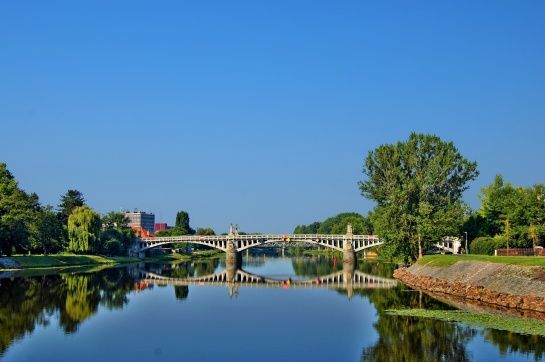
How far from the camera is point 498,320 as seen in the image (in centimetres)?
3866

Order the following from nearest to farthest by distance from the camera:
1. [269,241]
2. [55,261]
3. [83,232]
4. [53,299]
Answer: [53,299] < [55,261] < [83,232] < [269,241]

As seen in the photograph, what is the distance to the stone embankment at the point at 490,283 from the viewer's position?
44597mm

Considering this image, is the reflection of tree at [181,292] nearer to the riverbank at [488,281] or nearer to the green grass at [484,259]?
the riverbank at [488,281]

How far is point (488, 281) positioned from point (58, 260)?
7606 cm

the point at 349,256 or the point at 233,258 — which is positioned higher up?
the point at 349,256

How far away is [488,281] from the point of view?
53.4 m

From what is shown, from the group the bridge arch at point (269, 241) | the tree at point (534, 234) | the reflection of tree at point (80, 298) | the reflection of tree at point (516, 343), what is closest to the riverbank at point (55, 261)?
the bridge arch at point (269, 241)

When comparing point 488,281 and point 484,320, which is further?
point 488,281

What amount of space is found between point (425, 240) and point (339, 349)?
58.3 meters

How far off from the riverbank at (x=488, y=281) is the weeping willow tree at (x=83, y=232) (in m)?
64.5

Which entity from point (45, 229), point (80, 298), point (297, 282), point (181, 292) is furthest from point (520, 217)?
point (45, 229)

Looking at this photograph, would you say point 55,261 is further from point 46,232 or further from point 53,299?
point 53,299

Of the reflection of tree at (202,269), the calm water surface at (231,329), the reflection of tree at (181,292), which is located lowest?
the calm water surface at (231,329)

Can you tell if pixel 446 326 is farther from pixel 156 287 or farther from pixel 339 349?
pixel 156 287
